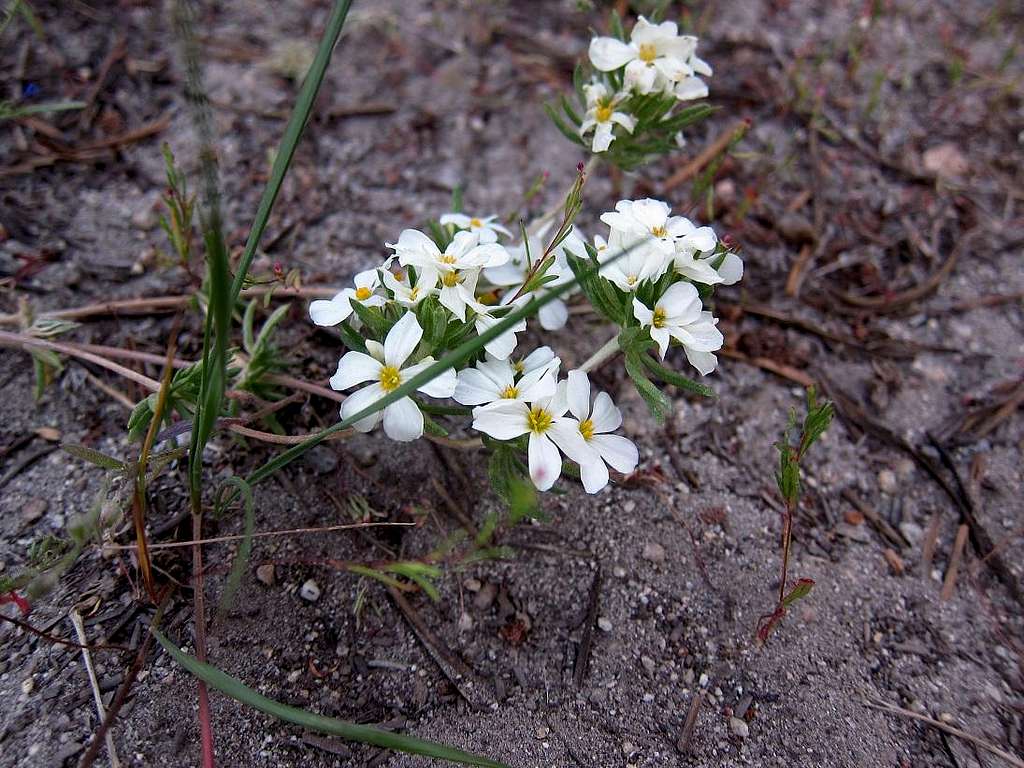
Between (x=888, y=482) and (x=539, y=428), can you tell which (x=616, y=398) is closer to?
(x=539, y=428)

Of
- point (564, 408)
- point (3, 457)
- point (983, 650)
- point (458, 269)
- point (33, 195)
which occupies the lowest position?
point (983, 650)

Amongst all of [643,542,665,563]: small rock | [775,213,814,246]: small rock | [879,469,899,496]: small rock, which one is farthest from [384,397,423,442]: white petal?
[775,213,814,246]: small rock

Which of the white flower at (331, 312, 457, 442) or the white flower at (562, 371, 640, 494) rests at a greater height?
the white flower at (331, 312, 457, 442)

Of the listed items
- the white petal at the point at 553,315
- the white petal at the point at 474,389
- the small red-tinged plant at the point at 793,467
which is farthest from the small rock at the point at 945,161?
the white petal at the point at 474,389

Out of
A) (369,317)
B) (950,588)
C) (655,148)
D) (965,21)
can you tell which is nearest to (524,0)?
(655,148)

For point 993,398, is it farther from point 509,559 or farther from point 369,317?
point 369,317

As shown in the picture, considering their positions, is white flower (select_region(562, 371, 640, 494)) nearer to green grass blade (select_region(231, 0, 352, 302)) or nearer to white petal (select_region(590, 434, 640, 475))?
white petal (select_region(590, 434, 640, 475))
